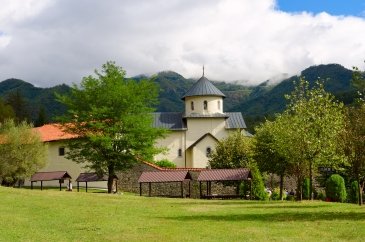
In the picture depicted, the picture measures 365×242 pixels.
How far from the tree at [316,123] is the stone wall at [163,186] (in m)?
15.6

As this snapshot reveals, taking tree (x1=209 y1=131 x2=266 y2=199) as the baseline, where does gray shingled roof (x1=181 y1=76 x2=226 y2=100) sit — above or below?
above

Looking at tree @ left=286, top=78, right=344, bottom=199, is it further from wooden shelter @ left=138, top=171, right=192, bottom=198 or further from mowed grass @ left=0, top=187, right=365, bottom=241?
wooden shelter @ left=138, top=171, right=192, bottom=198

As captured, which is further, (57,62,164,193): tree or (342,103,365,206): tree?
(57,62,164,193): tree

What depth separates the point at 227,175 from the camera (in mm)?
39688

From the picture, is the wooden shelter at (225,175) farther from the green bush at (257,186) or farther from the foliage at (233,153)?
the foliage at (233,153)

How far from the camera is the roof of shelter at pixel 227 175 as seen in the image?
39.0 metres

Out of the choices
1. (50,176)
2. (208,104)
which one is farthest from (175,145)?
(50,176)

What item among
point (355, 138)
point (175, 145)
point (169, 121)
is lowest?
point (355, 138)

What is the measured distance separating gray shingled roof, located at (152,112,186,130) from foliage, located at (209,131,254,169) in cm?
1776

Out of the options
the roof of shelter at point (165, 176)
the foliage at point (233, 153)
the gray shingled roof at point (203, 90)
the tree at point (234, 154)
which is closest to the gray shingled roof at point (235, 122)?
the gray shingled roof at point (203, 90)

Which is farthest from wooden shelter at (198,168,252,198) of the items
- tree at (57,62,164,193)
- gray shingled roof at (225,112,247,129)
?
gray shingled roof at (225,112,247,129)

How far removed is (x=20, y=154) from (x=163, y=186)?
1496 centimetres

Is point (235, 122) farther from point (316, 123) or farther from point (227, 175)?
point (316, 123)

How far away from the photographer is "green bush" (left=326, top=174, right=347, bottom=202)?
42125mm
